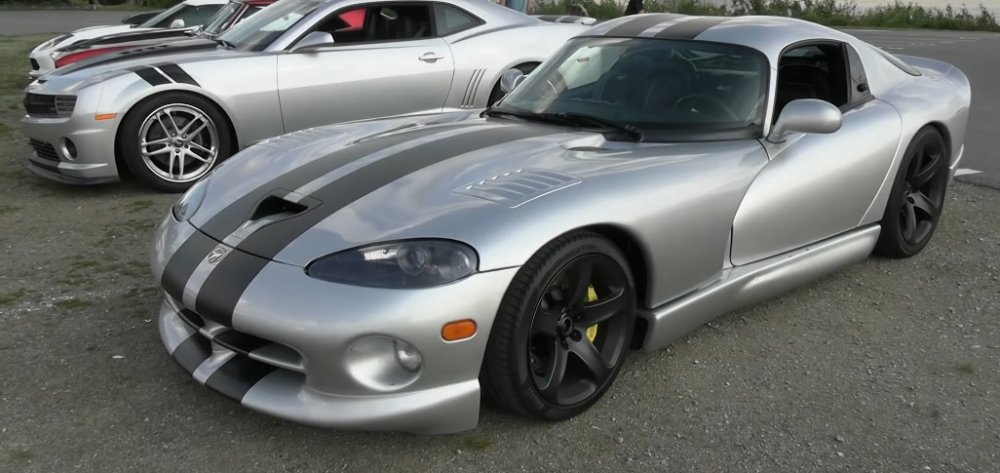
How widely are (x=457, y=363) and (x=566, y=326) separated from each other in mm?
476

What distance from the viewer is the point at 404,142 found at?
327 cm

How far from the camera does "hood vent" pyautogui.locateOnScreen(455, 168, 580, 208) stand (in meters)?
2.63

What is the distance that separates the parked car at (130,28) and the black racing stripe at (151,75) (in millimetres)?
3894

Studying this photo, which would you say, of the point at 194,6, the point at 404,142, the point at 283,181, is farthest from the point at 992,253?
the point at 194,6

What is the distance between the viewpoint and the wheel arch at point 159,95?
17.3ft

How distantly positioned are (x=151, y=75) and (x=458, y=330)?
3841 millimetres

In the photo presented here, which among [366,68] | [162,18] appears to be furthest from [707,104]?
[162,18]

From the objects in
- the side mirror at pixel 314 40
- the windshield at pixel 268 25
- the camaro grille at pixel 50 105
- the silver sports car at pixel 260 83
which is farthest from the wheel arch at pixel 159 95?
the side mirror at pixel 314 40

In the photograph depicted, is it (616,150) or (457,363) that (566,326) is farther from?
(616,150)

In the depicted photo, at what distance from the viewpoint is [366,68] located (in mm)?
5832

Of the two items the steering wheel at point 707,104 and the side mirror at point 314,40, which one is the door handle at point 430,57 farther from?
the steering wheel at point 707,104

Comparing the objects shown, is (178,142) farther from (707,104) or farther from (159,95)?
(707,104)

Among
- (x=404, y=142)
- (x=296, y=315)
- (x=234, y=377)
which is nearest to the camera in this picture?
(x=296, y=315)

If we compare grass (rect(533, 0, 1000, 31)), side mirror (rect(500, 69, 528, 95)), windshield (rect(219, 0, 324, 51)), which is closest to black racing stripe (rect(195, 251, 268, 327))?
side mirror (rect(500, 69, 528, 95))
